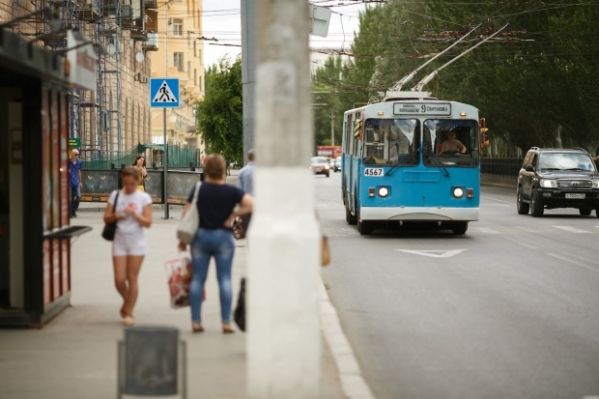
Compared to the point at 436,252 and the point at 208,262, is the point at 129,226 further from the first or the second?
the point at 436,252

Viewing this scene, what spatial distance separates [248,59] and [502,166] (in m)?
53.1

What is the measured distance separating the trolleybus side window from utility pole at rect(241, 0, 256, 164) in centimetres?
675

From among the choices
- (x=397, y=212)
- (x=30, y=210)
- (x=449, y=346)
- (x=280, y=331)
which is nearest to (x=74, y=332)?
(x=30, y=210)

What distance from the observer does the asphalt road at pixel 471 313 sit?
923 centimetres

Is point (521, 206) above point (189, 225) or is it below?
below

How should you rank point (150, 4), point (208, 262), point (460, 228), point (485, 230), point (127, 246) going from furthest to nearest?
1. point (150, 4)
2. point (485, 230)
3. point (460, 228)
4. point (127, 246)
5. point (208, 262)

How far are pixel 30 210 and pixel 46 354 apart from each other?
1633mm

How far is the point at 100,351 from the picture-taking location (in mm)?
9984

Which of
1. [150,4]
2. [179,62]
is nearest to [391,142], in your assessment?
[150,4]

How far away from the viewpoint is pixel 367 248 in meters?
21.6

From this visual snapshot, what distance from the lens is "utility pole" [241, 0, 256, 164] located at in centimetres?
1792

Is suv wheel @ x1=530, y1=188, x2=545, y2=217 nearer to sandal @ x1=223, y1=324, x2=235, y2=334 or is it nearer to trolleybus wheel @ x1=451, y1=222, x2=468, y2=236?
trolleybus wheel @ x1=451, y1=222, x2=468, y2=236

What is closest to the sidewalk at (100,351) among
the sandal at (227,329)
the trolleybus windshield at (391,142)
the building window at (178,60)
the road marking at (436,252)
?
the sandal at (227,329)

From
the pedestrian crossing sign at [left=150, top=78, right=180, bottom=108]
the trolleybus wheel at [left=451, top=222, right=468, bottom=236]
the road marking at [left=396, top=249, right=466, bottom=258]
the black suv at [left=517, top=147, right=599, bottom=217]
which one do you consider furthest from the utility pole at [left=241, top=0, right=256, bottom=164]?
the black suv at [left=517, top=147, right=599, bottom=217]
